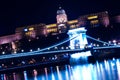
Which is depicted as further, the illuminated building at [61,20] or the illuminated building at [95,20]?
the illuminated building at [61,20]

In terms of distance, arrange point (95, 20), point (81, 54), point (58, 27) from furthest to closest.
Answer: point (58, 27), point (95, 20), point (81, 54)

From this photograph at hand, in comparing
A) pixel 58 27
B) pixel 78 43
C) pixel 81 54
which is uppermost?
pixel 58 27

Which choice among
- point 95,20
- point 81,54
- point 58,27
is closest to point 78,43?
point 81,54

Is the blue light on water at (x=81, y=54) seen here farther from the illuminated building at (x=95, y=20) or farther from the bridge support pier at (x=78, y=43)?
the illuminated building at (x=95, y=20)

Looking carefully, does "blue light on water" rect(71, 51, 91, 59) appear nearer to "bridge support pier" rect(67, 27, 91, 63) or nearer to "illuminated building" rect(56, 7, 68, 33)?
"bridge support pier" rect(67, 27, 91, 63)

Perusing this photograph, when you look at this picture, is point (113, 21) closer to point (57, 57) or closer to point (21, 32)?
point (21, 32)

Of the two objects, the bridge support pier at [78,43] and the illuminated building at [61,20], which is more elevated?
the illuminated building at [61,20]

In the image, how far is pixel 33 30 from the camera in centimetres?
5906

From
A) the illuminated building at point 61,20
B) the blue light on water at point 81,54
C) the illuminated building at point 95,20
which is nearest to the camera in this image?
the blue light on water at point 81,54

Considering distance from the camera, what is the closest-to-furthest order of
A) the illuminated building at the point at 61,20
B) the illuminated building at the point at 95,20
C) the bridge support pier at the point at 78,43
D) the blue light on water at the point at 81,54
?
the blue light on water at the point at 81,54
the bridge support pier at the point at 78,43
the illuminated building at the point at 95,20
the illuminated building at the point at 61,20

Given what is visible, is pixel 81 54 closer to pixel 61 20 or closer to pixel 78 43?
pixel 78 43

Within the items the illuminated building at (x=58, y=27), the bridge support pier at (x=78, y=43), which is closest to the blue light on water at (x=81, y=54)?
the bridge support pier at (x=78, y=43)

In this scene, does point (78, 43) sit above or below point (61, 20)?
below

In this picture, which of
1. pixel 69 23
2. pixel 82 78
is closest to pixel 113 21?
pixel 69 23
